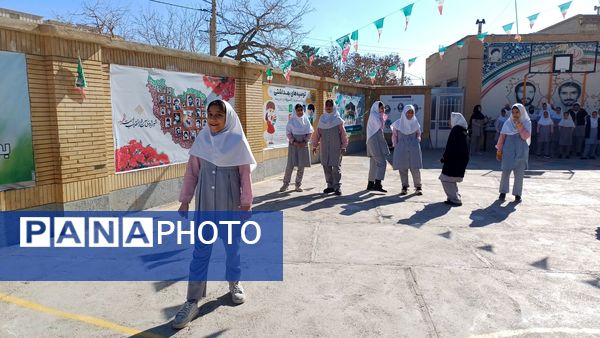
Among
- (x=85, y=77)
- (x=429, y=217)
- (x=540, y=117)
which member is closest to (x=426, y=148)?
(x=540, y=117)

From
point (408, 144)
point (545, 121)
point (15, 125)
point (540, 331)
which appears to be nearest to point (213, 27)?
point (545, 121)

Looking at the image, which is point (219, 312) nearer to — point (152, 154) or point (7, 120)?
point (7, 120)

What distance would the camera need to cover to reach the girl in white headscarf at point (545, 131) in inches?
577

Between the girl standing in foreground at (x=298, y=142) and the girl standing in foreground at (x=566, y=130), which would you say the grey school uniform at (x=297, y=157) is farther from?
the girl standing in foreground at (x=566, y=130)

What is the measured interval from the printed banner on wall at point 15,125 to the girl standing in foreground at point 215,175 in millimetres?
2654

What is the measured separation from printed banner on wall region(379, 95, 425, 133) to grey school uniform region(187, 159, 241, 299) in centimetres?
1468

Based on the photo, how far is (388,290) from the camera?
12.5ft

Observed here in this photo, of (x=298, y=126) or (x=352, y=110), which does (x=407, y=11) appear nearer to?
(x=298, y=126)

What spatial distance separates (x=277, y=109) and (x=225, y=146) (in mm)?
7455

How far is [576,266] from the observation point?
4.48 meters

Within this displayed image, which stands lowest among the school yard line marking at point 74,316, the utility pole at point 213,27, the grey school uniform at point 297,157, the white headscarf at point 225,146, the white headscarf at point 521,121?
the school yard line marking at point 74,316

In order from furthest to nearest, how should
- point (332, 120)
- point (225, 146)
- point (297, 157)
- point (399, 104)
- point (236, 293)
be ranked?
point (399, 104), point (297, 157), point (332, 120), point (236, 293), point (225, 146)

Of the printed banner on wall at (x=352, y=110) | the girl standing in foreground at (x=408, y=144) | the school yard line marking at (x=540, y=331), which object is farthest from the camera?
the printed banner on wall at (x=352, y=110)

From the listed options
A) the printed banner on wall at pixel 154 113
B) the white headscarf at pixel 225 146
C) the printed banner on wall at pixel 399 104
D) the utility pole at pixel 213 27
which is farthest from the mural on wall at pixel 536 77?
the white headscarf at pixel 225 146
